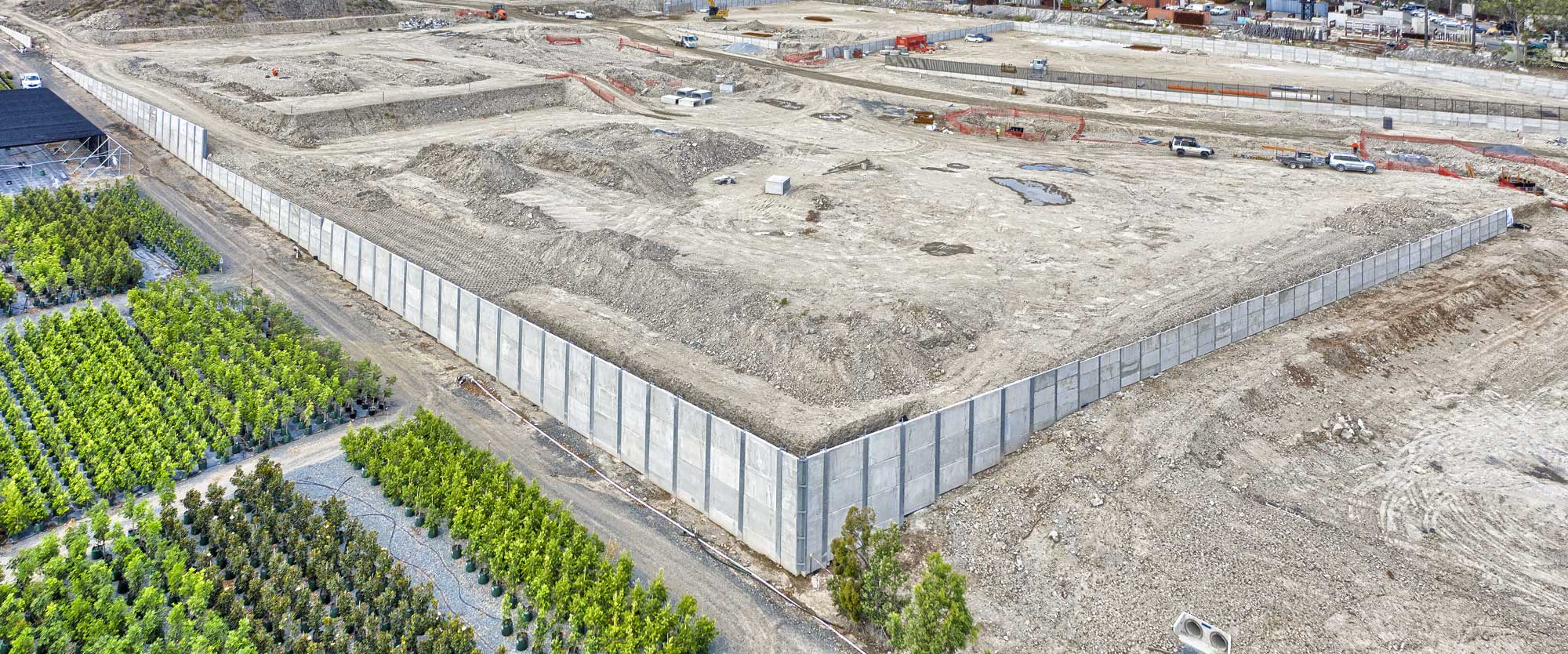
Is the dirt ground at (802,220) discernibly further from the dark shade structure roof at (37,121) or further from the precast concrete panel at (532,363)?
the dark shade structure roof at (37,121)

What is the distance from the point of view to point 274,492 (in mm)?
24547

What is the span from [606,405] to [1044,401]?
36.3 ft

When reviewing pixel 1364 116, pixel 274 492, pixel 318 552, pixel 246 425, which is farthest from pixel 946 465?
pixel 1364 116

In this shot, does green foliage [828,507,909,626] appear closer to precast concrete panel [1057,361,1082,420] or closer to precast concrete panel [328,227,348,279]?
precast concrete panel [1057,361,1082,420]

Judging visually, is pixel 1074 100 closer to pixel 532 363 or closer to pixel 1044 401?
pixel 1044 401

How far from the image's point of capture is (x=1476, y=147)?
61.1 metres

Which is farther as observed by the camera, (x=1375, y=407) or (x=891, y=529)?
(x=1375, y=407)

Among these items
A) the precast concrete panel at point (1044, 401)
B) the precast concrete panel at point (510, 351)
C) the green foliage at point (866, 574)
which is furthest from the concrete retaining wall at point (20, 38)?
the green foliage at point (866, 574)

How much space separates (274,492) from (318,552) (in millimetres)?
3567

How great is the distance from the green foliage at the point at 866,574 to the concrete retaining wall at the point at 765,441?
1584mm

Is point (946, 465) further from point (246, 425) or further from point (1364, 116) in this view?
point (1364, 116)

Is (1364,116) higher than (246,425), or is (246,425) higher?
(1364,116)

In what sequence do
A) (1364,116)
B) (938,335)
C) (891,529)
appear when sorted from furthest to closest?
(1364,116) < (938,335) < (891,529)

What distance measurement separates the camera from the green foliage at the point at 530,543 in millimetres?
19688
